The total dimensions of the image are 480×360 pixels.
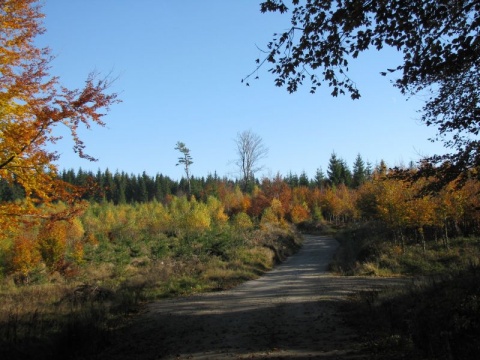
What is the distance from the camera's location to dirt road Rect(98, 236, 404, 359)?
285 inches

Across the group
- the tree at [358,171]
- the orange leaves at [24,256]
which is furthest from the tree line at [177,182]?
the orange leaves at [24,256]

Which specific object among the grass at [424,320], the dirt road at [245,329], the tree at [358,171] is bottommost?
the dirt road at [245,329]

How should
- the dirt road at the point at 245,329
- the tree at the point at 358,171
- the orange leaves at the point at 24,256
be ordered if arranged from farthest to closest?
the tree at the point at 358,171 → the orange leaves at the point at 24,256 → the dirt road at the point at 245,329

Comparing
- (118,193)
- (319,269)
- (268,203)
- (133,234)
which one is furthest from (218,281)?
(118,193)

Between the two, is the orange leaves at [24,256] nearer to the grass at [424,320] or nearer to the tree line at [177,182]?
the grass at [424,320]

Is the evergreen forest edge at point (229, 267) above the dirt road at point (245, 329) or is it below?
above

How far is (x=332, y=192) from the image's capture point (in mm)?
74188

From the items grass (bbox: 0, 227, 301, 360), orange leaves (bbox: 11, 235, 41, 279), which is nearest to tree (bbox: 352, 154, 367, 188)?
grass (bbox: 0, 227, 301, 360)

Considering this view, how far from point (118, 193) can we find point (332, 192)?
246 feet

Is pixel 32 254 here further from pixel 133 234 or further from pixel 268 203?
pixel 268 203

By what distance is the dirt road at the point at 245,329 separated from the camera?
7.24m

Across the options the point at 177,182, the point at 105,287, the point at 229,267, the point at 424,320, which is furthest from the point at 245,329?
the point at 177,182

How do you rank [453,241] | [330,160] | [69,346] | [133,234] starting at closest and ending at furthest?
[69,346]
[453,241]
[133,234]
[330,160]

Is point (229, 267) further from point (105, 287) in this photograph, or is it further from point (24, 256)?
point (24, 256)
